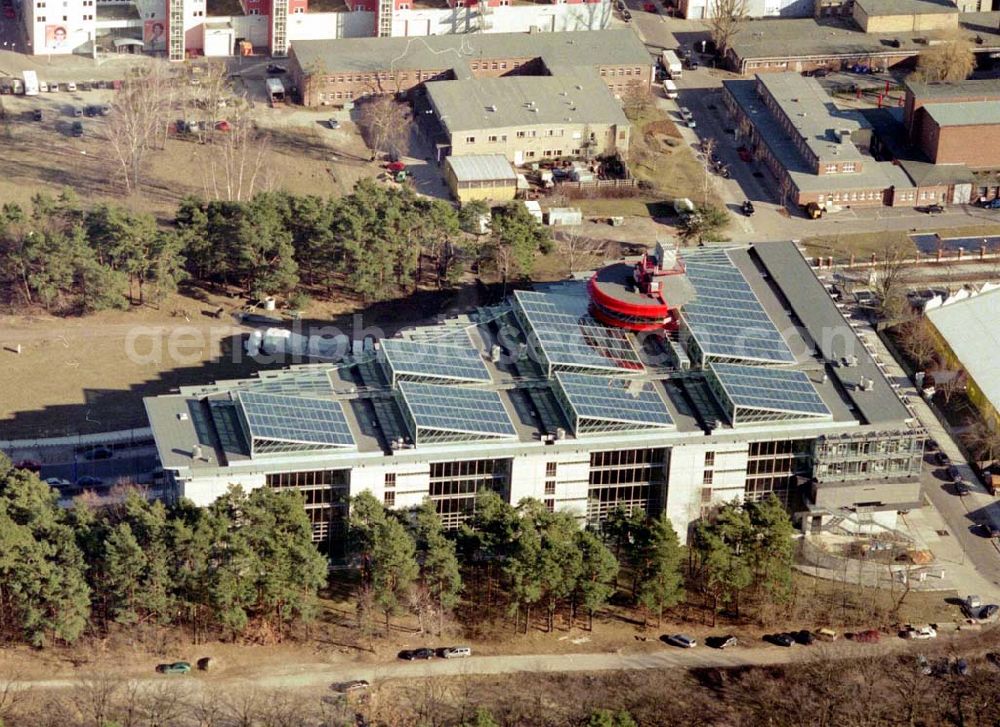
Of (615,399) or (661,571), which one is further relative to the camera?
(615,399)

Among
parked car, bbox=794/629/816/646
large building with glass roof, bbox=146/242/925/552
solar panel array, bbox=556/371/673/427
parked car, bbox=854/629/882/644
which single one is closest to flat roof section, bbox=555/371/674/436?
solar panel array, bbox=556/371/673/427

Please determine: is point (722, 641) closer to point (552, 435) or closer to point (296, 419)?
point (552, 435)

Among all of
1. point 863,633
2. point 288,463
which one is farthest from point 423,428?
point 863,633

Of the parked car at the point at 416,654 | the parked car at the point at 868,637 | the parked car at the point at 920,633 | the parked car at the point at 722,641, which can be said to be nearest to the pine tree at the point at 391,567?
the parked car at the point at 416,654

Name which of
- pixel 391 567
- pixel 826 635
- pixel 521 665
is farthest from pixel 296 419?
pixel 826 635

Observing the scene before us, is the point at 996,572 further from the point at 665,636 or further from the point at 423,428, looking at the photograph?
the point at 423,428

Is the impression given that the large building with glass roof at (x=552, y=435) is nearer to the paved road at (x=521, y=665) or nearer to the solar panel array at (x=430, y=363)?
the solar panel array at (x=430, y=363)
